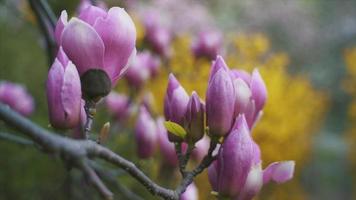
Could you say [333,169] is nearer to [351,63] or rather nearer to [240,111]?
[351,63]

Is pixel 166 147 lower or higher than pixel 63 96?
lower

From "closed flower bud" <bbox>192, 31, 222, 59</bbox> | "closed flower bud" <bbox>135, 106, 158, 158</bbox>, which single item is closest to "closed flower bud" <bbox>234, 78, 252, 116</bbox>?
"closed flower bud" <bbox>135, 106, 158, 158</bbox>

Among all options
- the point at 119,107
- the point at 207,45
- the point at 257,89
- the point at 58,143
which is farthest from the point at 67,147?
the point at 207,45

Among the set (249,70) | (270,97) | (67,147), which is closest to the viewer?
(67,147)

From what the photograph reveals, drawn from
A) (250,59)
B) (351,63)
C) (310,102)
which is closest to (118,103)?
(250,59)

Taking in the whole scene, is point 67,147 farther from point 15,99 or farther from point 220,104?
point 15,99

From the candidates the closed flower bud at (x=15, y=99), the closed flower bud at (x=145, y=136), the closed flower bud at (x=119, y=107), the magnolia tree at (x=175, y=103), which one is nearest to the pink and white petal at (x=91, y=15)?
the magnolia tree at (x=175, y=103)
